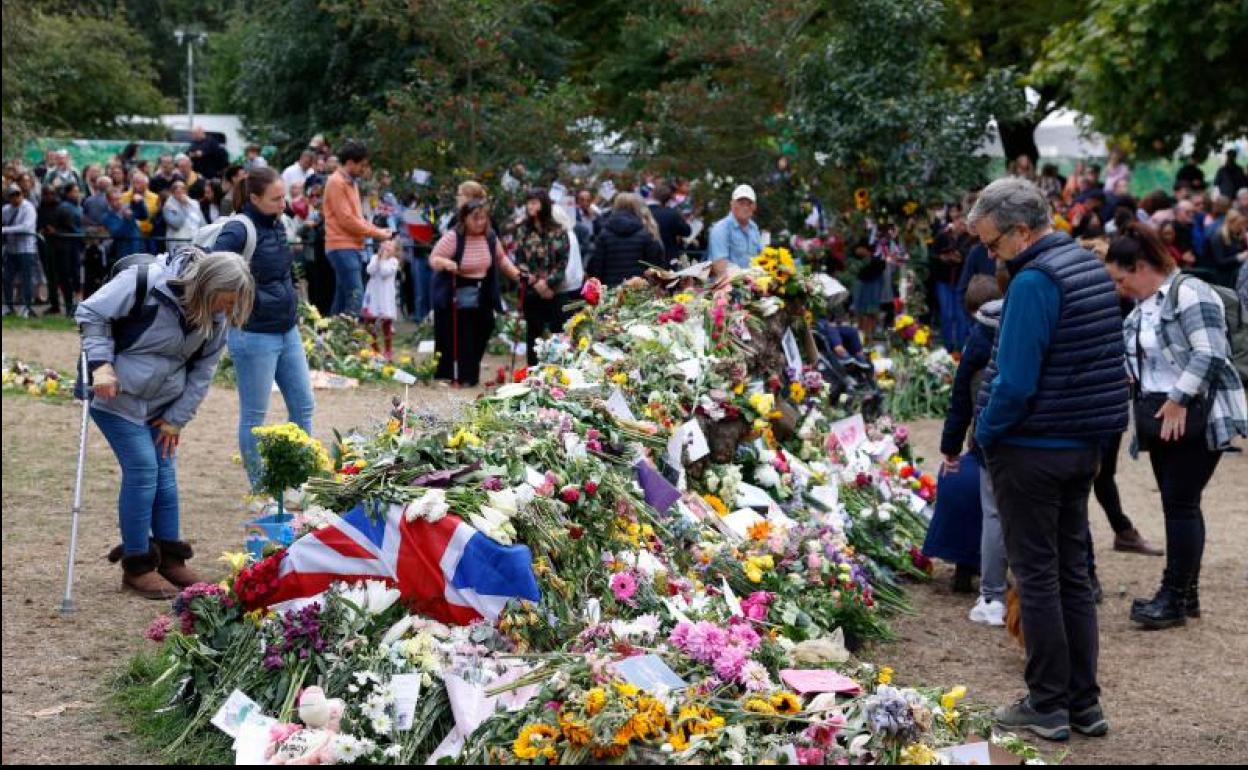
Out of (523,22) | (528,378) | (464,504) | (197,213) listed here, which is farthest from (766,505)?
(523,22)

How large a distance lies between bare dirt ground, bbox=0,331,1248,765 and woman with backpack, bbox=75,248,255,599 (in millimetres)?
401

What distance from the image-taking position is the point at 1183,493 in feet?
24.3

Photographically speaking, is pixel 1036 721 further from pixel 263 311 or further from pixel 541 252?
pixel 541 252

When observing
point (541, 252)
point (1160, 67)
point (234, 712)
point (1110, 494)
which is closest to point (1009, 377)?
point (234, 712)

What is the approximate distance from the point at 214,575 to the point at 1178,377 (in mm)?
4660

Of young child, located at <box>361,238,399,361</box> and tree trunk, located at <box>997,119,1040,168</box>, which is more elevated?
tree trunk, located at <box>997,119,1040,168</box>

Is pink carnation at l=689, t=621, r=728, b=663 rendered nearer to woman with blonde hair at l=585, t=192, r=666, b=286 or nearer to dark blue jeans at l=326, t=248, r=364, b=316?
woman with blonde hair at l=585, t=192, r=666, b=286

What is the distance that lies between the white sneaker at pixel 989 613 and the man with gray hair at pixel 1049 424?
168 centimetres

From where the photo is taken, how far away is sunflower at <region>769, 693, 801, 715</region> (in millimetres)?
4922

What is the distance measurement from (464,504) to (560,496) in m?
0.57

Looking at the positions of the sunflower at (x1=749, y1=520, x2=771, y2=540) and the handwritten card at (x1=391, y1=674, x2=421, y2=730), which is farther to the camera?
the sunflower at (x1=749, y1=520, x2=771, y2=540)

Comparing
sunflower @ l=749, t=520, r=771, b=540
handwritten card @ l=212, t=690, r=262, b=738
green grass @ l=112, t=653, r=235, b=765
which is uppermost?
sunflower @ l=749, t=520, r=771, b=540

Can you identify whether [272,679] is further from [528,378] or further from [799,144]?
[799,144]

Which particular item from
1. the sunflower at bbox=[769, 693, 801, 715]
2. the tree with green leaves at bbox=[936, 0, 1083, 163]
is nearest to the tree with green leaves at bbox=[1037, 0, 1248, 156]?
the tree with green leaves at bbox=[936, 0, 1083, 163]
